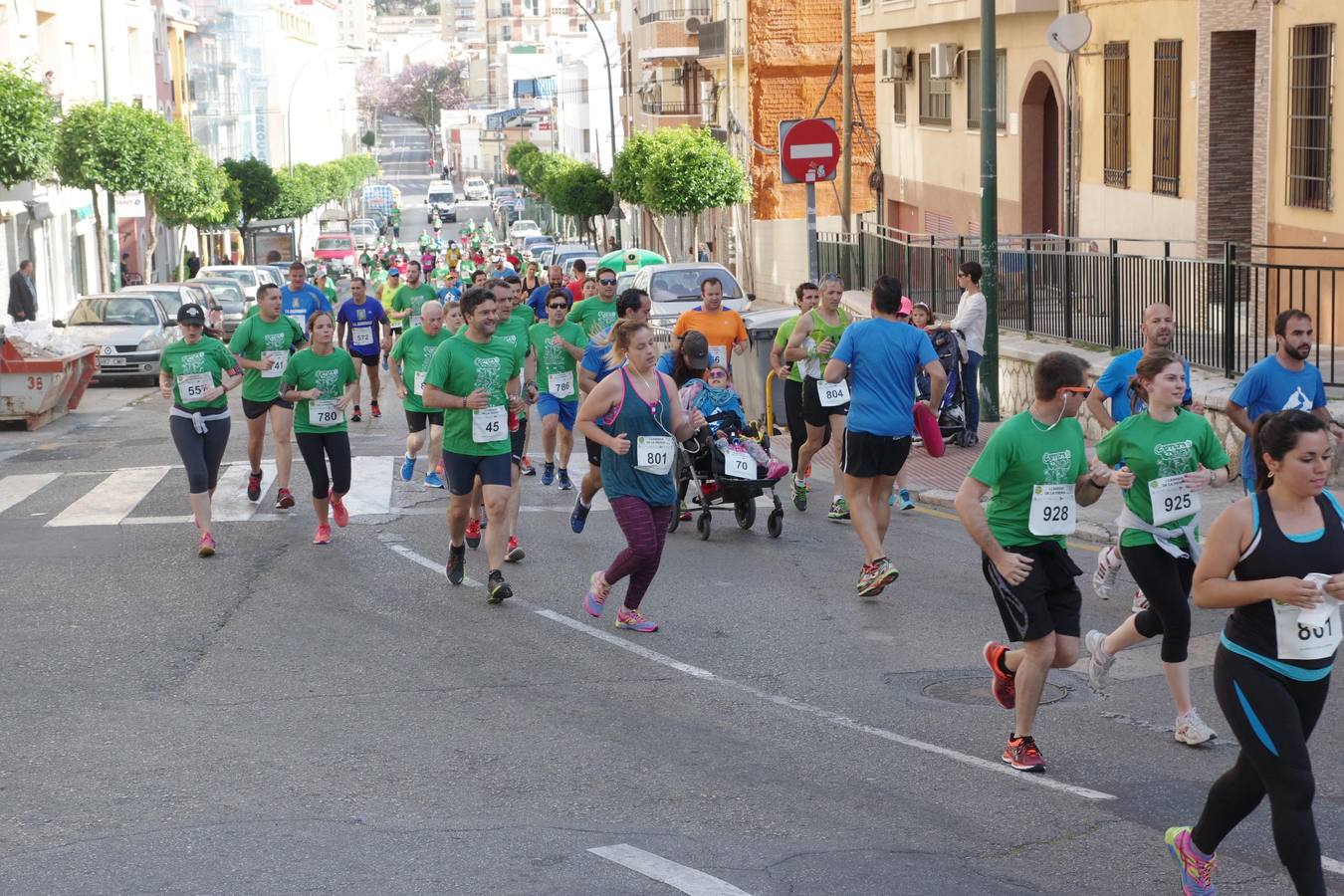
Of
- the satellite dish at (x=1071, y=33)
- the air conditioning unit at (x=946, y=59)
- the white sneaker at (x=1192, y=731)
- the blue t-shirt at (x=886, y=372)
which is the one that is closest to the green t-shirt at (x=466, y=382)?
the blue t-shirt at (x=886, y=372)

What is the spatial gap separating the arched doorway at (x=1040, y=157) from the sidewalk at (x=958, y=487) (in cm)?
1119

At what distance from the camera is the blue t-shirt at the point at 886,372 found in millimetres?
11172

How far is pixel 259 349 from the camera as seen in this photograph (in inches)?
601

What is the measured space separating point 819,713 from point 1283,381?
3.47 meters

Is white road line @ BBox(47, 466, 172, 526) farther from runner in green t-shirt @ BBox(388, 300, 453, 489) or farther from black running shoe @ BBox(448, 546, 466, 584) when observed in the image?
black running shoe @ BBox(448, 546, 466, 584)

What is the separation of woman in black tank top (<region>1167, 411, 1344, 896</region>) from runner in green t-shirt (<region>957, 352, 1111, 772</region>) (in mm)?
1808

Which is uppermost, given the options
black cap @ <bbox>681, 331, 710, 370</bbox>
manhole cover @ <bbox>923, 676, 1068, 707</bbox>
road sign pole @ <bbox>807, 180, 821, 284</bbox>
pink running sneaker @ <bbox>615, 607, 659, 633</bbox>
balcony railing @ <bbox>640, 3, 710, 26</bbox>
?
balcony railing @ <bbox>640, 3, 710, 26</bbox>

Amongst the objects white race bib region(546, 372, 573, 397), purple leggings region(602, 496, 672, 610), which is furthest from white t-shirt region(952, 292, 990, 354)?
purple leggings region(602, 496, 672, 610)

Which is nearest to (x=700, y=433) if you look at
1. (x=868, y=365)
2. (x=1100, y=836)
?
(x=868, y=365)

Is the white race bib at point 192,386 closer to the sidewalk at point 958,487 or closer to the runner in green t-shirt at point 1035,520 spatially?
the sidewalk at point 958,487

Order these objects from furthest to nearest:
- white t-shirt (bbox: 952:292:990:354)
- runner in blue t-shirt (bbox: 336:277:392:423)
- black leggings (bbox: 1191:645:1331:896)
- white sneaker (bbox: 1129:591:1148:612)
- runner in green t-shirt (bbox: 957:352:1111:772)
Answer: runner in blue t-shirt (bbox: 336:277:392:423)
white t-shirt (bbox: 952:292:990:354)
white sneaker (bbox: 1129:591:1148:612)
runner in green t-shirt (bbox: 957:352:1111:772)
black leggings (bbox: 1191:645:1331:896)

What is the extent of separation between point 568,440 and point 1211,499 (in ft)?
18.6

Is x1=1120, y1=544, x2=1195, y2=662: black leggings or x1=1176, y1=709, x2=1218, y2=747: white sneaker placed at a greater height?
x1=1120, y1=544, x2=1195, y2=662: black leggings

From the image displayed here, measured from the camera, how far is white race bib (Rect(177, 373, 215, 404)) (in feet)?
43.5
